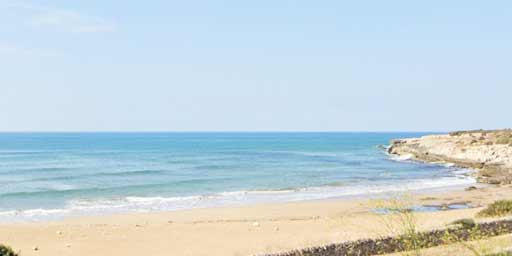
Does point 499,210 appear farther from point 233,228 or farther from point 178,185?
point 178,185

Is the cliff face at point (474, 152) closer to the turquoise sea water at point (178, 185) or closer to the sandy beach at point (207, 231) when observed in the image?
the turquoise sea water at point (178, 185)

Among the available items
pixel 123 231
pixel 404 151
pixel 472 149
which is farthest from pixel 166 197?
pixel 404 151

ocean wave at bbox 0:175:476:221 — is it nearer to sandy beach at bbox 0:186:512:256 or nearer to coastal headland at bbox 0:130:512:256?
coastal headland at bbox 0:130:512:256

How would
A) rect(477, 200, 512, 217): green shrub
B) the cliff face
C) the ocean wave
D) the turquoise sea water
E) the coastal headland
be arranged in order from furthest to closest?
the cliff face
the turquoise sea water
the ocean wave
rect(477, 200, 512, 217): green shrub
the coastal headland

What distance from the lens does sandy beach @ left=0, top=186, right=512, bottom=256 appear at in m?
18.2

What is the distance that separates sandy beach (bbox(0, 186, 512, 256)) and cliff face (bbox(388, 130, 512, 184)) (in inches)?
821

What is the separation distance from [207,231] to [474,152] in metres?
50.3

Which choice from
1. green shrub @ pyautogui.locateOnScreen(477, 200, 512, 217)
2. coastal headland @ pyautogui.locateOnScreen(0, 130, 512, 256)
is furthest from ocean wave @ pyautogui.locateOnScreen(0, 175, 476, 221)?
green shrub @ pyautogui.locateOnScreen(477, 200, 512, 217)

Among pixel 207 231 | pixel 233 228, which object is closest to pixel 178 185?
pixel 233 228

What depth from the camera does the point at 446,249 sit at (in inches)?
447

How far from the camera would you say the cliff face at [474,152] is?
49281 millimetres

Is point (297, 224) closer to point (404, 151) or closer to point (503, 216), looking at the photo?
point (503, 216)

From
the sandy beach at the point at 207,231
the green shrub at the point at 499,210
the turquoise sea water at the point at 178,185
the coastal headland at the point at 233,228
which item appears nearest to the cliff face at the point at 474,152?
the turquoise sea water at the point at 178,185

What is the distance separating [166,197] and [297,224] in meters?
14.2
